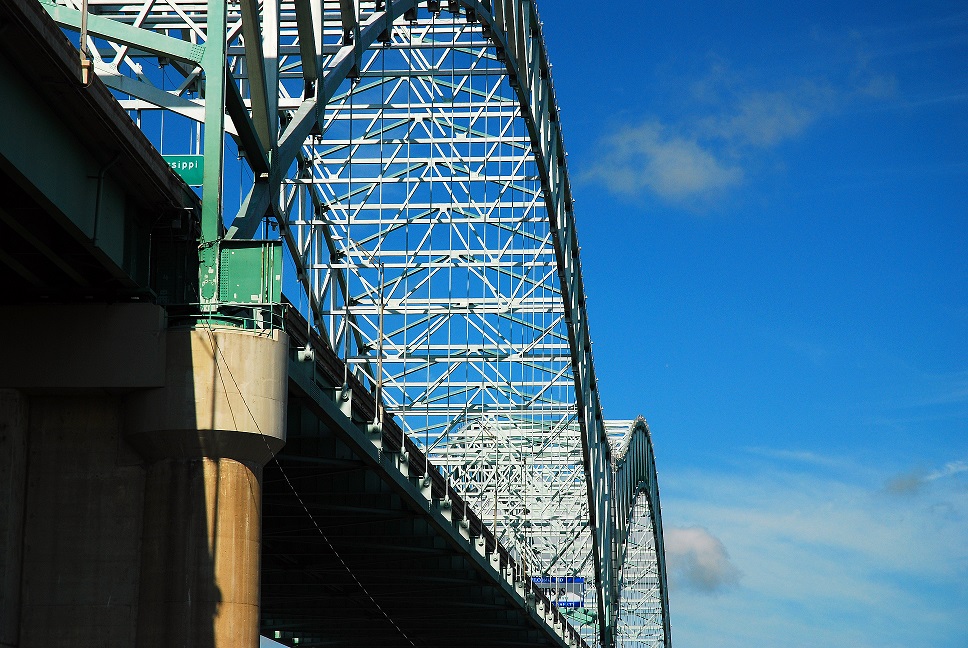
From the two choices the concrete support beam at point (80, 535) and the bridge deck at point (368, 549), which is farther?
the bridge deck at point (368, 549)

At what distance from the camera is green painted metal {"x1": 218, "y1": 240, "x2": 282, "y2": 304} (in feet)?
78.4

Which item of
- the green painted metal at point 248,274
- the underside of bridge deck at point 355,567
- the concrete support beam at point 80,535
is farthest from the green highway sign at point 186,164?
the concrete support beam at point 80,535

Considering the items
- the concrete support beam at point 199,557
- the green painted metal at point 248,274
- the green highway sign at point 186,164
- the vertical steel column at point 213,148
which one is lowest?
the concrete support beam at point 199,557

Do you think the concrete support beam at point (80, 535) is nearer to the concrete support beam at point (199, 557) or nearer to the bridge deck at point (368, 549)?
the concrete support beam at point (199, 557)

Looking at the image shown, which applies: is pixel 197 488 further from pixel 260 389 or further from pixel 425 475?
pixel 425 475

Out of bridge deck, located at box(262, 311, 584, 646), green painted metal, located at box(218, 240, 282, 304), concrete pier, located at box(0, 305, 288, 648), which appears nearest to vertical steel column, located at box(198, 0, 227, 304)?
green painted metal, located at box(218, 240, 282, 304)

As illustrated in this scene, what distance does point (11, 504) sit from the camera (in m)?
22.7

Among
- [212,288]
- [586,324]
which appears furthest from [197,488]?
[586,324]

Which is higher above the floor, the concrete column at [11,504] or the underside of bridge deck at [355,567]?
the underside of bridge deck at [355,567]

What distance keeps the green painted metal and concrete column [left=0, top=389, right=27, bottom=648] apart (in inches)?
133

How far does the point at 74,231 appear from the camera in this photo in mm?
21203

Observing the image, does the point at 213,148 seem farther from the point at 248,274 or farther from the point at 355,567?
the point at 355,567

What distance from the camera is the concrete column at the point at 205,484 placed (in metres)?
22.3

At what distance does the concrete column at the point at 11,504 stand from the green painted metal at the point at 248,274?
3386mm
